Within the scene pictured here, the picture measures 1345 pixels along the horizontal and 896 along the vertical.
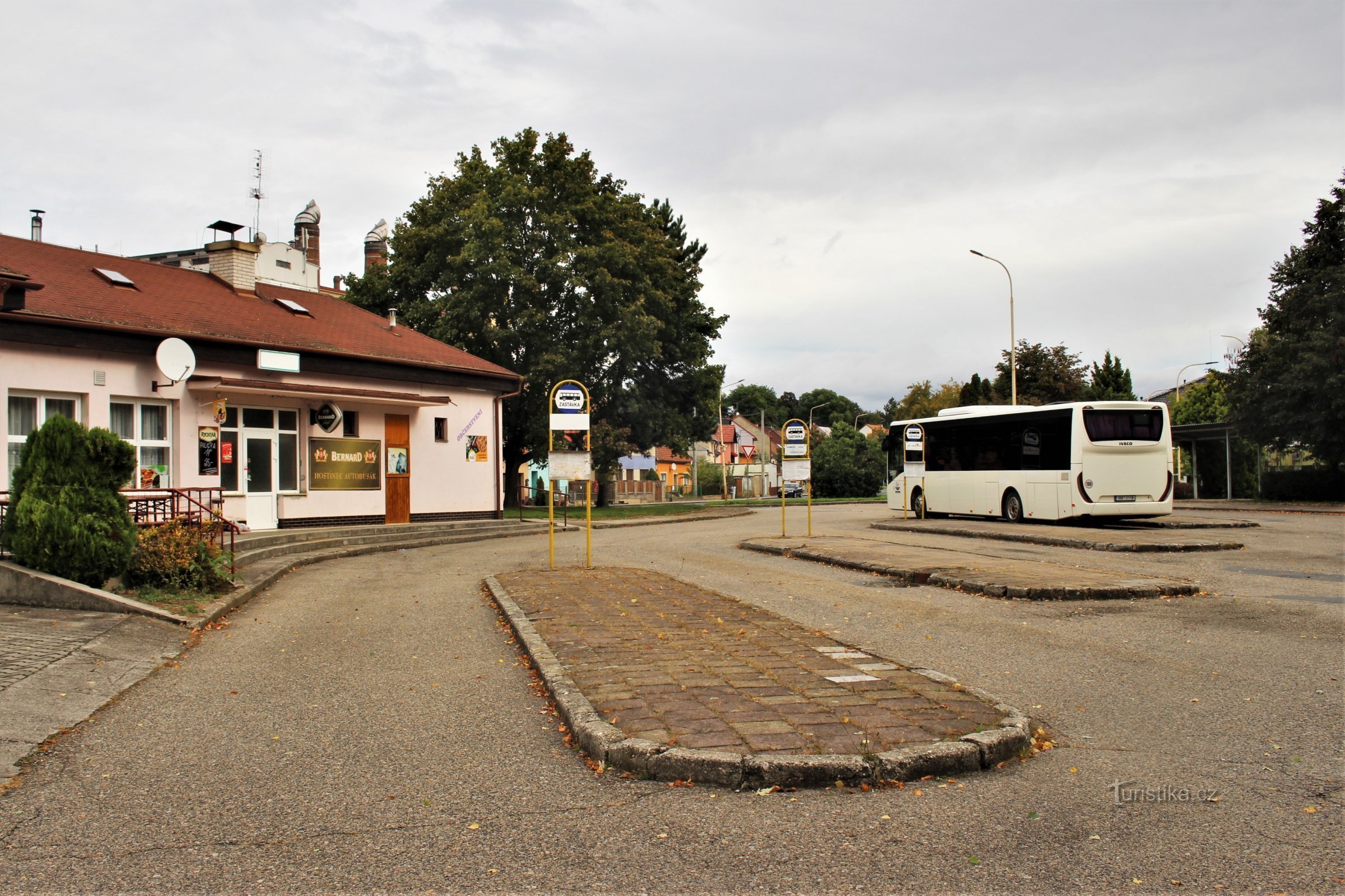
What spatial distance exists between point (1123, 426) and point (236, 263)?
75.7ft

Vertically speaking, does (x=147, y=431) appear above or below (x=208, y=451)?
above

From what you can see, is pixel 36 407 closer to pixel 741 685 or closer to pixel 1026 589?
pixel 741 685

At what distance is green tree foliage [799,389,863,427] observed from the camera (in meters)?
159

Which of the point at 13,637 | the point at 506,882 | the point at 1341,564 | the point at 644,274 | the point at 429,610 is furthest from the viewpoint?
the point at 644,274

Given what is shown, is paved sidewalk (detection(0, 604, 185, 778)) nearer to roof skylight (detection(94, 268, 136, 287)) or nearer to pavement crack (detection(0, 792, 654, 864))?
pavement crack (detection(0, 792, 654, 864))

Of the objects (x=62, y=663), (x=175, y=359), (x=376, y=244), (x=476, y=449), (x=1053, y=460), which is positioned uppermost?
(x=376, y=244)

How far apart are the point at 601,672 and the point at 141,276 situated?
72.1 ft

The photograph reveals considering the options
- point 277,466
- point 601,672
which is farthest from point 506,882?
point 277,466

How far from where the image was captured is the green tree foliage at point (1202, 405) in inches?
2291

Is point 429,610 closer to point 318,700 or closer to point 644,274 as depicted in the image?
point 318,700

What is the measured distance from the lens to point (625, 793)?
4879 mm

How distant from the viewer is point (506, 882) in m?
3.83

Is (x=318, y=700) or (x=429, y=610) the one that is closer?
(x=318, y=700)

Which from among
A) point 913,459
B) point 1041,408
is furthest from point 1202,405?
point 1041,408
